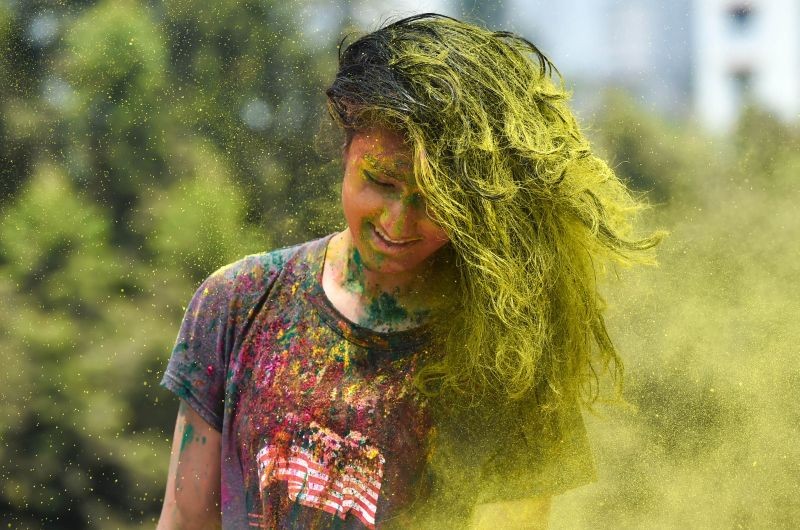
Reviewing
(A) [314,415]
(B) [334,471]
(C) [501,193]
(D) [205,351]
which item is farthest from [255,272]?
(C) [501,193]

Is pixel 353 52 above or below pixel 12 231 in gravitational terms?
above

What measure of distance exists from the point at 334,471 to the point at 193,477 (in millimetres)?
353

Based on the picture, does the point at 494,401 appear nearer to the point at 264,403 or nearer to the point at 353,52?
the point at 264,403

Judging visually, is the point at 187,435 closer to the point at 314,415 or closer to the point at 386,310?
the point at 314,415

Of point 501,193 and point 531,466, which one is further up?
point 501,193

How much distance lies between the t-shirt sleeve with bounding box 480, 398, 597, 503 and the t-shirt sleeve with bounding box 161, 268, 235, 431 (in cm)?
59

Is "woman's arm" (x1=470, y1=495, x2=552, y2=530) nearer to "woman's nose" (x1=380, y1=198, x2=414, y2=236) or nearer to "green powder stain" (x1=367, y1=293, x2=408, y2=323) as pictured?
"green powder stain" (x1=367, y1=293, x2=408, y2=323)

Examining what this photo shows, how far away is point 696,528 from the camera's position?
101 inches

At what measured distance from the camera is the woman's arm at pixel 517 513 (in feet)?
6.24

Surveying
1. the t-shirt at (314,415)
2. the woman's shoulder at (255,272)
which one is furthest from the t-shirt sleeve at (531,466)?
the woman's shoulder at (255,272)

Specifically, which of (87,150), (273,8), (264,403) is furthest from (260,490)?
(87,150)

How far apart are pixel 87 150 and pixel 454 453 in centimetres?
356

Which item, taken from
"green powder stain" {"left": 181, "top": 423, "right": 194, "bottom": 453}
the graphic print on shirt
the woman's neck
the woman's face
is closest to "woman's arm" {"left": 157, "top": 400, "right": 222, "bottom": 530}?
"green powder stain" {"left": 181, "top": 423, "right": 194, "bottom": 453}

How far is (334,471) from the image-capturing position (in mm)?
1795
